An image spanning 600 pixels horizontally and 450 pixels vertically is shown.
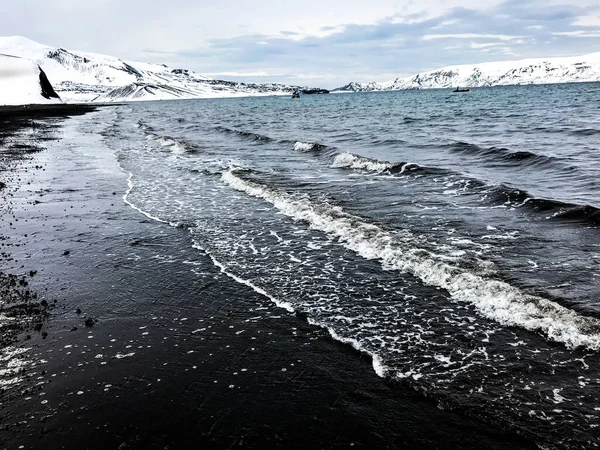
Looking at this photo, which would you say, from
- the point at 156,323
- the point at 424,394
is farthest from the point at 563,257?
the point at 156,323

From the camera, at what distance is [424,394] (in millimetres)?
5832

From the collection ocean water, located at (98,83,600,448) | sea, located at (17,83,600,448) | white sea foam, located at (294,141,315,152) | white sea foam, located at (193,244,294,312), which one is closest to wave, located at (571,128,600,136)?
sea, located at (17,83,600,448)

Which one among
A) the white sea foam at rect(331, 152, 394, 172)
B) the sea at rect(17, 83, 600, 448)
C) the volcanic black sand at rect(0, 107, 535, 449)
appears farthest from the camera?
the white sea foam at rect(331, 152, 394, 172)

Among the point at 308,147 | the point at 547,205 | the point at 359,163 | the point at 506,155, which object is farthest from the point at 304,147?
the point at 547,205

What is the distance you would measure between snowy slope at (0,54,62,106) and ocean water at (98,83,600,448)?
104m

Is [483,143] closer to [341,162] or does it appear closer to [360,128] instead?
[341,162]

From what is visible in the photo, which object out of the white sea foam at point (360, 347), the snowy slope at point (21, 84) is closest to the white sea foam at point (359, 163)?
the white sea foam at point (360, 347)

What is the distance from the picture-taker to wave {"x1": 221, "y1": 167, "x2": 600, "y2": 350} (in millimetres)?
7225

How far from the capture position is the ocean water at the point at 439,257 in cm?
615

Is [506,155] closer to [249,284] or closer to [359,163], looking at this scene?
[359,163]

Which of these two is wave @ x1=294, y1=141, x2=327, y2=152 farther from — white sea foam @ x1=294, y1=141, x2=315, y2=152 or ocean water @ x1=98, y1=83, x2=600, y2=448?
ocean water @ x1=98, y1=83, x2=600, y2=448

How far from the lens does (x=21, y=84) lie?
371ft

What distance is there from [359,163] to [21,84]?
397 feet

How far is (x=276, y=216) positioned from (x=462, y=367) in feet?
32.4
